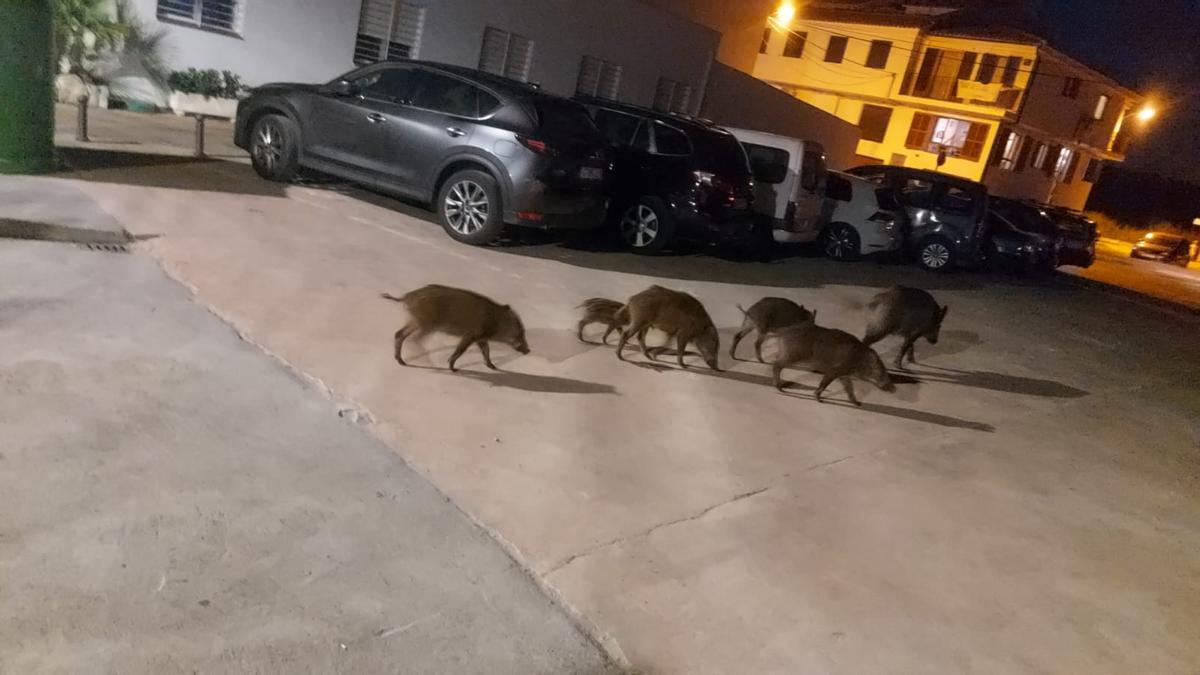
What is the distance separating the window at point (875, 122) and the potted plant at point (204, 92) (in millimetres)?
30622

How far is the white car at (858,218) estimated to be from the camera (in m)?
14.1

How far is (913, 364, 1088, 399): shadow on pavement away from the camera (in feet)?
26.5

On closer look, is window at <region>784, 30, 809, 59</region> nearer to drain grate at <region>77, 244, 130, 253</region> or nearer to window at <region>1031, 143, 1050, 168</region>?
window at <region>1031, 143, 1050, 168</region>

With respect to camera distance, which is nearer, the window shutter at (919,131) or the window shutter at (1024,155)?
the window shutter at (919,131)

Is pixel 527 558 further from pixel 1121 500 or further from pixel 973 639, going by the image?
pixel 1121 500

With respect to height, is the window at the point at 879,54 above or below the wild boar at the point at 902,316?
above

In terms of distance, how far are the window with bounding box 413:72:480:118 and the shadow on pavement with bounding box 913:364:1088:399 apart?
5.27 m

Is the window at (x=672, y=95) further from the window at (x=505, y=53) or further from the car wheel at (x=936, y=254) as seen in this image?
the car wheel at (x=936, y=254)

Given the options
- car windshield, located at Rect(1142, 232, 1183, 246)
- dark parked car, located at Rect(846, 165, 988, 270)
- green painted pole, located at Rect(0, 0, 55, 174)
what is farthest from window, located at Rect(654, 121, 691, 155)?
car windshield, located at Rect(1142, 232, 1183, 246)

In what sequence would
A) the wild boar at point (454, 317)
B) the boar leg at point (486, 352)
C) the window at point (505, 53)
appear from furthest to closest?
the window at point (505, 53) < the boar leg at point (486, 352) < the wild boar at point (454, 317)

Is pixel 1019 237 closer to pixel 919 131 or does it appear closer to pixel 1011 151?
pixel 919 131

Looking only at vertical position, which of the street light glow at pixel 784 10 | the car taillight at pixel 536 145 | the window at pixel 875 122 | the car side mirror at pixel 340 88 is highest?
the street light glow at pixel 784 10

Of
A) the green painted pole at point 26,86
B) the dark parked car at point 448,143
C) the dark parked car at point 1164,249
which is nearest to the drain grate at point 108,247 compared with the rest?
the green painted pole at point 26,86

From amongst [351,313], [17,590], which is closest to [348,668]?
[17,590]
